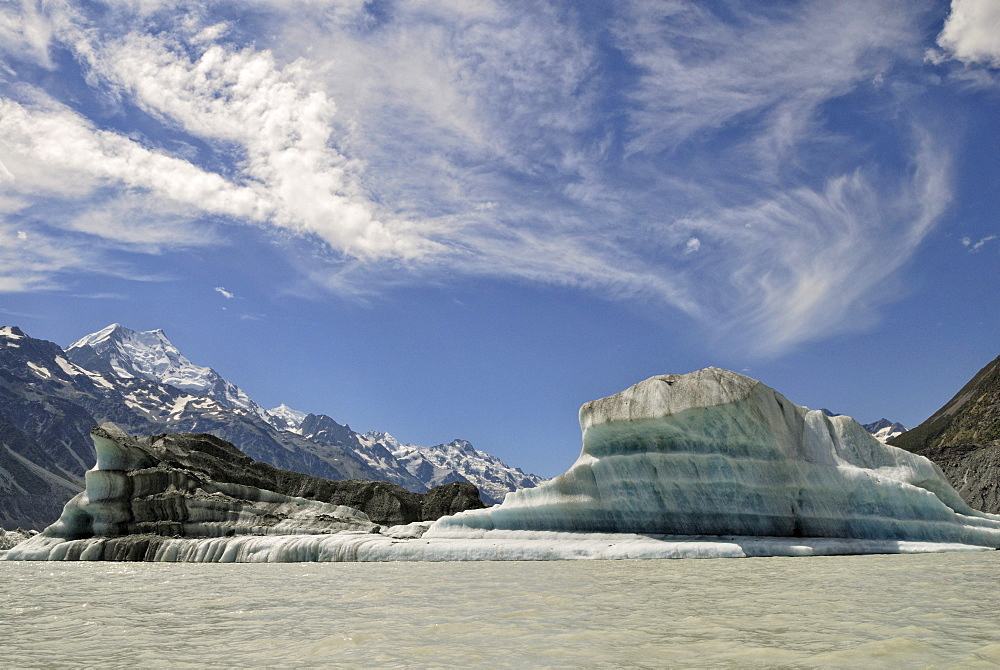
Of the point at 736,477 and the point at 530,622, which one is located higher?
the point at 736,477

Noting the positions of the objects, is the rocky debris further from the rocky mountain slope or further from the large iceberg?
the rocky mountain slope

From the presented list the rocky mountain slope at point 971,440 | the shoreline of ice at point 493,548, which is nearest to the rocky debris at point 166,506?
the shoreline of ice at point 493,548

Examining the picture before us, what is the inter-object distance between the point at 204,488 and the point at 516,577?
25.5 metres

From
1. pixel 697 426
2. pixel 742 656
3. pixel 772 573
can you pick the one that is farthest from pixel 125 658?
pixel 697 426

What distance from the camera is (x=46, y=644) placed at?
22.5 feet

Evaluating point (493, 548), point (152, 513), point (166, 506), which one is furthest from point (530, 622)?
point (152, 513)

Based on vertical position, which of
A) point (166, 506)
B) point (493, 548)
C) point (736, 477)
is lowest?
point (493, 548)

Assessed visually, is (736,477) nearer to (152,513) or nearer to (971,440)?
(152,513)

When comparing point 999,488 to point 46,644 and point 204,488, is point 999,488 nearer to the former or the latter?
point 204,488

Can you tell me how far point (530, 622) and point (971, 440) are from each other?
389 ft

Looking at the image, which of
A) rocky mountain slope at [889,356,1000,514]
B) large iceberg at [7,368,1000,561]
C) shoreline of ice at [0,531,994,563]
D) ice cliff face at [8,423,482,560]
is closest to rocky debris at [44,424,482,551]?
ice cliff face at [8,423,482,560]

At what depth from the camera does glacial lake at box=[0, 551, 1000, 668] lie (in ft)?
18.7

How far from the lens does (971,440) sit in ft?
331

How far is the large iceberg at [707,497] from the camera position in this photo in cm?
2242
